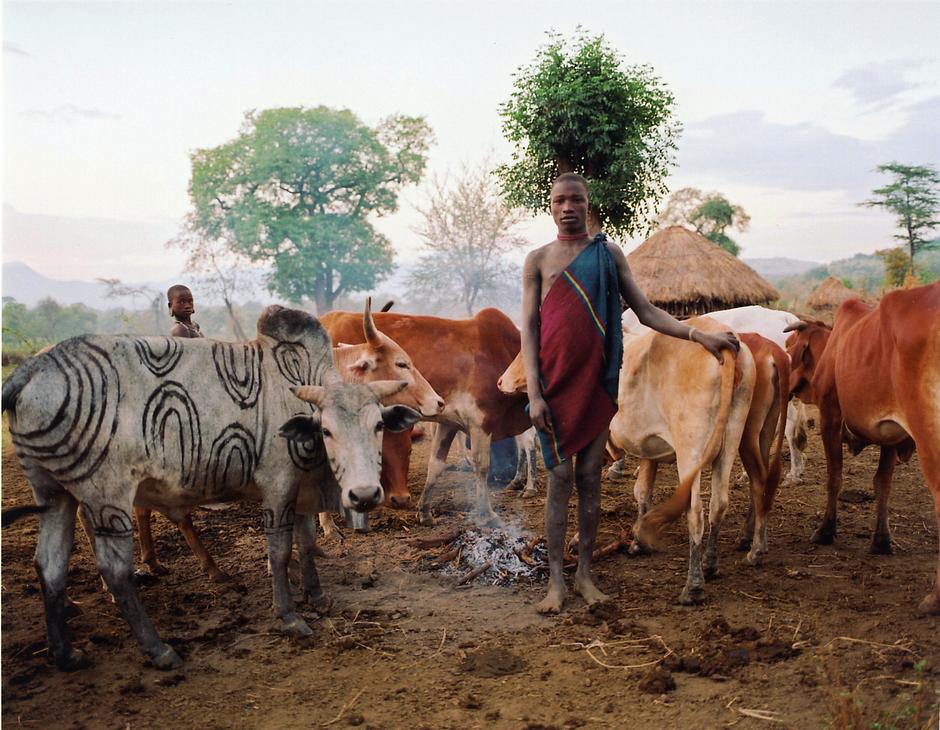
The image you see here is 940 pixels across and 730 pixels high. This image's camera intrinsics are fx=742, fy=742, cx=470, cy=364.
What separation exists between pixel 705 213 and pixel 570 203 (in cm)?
1358

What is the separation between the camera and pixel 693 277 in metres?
12.7

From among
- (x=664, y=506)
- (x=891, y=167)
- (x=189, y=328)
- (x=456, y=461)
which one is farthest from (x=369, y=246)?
(x=891, y=167)

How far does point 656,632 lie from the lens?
395 centimetres

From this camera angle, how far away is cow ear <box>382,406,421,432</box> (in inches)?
161

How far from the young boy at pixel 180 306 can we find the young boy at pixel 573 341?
2465 millimetres

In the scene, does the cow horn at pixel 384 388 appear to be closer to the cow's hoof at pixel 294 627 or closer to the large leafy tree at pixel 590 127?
the cow's hoof at pixel 294 627

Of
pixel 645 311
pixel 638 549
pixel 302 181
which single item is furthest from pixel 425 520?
pixel 302 181

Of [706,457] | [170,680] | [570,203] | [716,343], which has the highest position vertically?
[570,203]

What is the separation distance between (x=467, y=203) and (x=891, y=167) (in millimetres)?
5747

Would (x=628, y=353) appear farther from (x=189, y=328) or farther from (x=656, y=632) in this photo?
(x=189, y=328)

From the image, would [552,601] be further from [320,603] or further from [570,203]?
[570,203]

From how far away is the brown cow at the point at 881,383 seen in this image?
407 centimetres

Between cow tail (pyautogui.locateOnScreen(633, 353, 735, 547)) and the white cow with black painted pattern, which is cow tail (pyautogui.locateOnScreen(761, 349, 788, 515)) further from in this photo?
the white cow with black painted pattern

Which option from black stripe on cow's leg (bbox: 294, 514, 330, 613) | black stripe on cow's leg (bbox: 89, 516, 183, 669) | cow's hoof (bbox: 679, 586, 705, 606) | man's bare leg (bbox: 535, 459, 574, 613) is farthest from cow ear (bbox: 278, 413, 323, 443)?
cow's hoof (bbox: 679, 586, 705, 606)
